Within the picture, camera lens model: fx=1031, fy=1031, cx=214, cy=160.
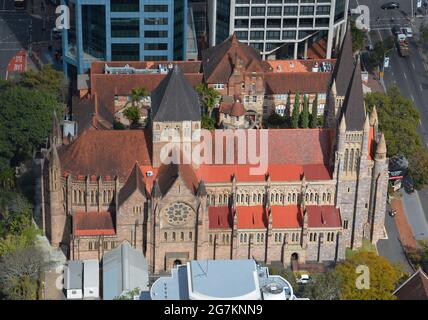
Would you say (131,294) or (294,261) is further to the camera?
(294,261)

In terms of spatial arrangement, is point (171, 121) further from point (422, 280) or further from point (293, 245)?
point (422, 280)

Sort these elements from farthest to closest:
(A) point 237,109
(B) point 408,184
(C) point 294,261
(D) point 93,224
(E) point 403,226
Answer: (B) point 408,184 < (A) point 237,109 < (E) point 403,226 < (C) point 294,261 < (D) point 93,224

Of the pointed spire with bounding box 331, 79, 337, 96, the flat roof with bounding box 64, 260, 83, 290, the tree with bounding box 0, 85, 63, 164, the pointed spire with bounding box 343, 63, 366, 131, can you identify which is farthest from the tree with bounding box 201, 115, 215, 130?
the flat roof with bounding box 64, 260, 83, 290

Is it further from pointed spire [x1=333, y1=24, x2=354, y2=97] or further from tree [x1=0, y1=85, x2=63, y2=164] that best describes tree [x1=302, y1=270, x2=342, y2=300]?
tree [x1=0, y1=85, x2=63, y2=164]

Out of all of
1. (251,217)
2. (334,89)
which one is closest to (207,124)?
(334,89)

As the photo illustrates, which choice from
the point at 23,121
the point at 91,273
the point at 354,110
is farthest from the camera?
the point at 23,121

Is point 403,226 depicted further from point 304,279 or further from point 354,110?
point 354,110

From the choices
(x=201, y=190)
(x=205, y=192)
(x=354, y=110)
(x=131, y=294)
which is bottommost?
(x=131, y=294)
